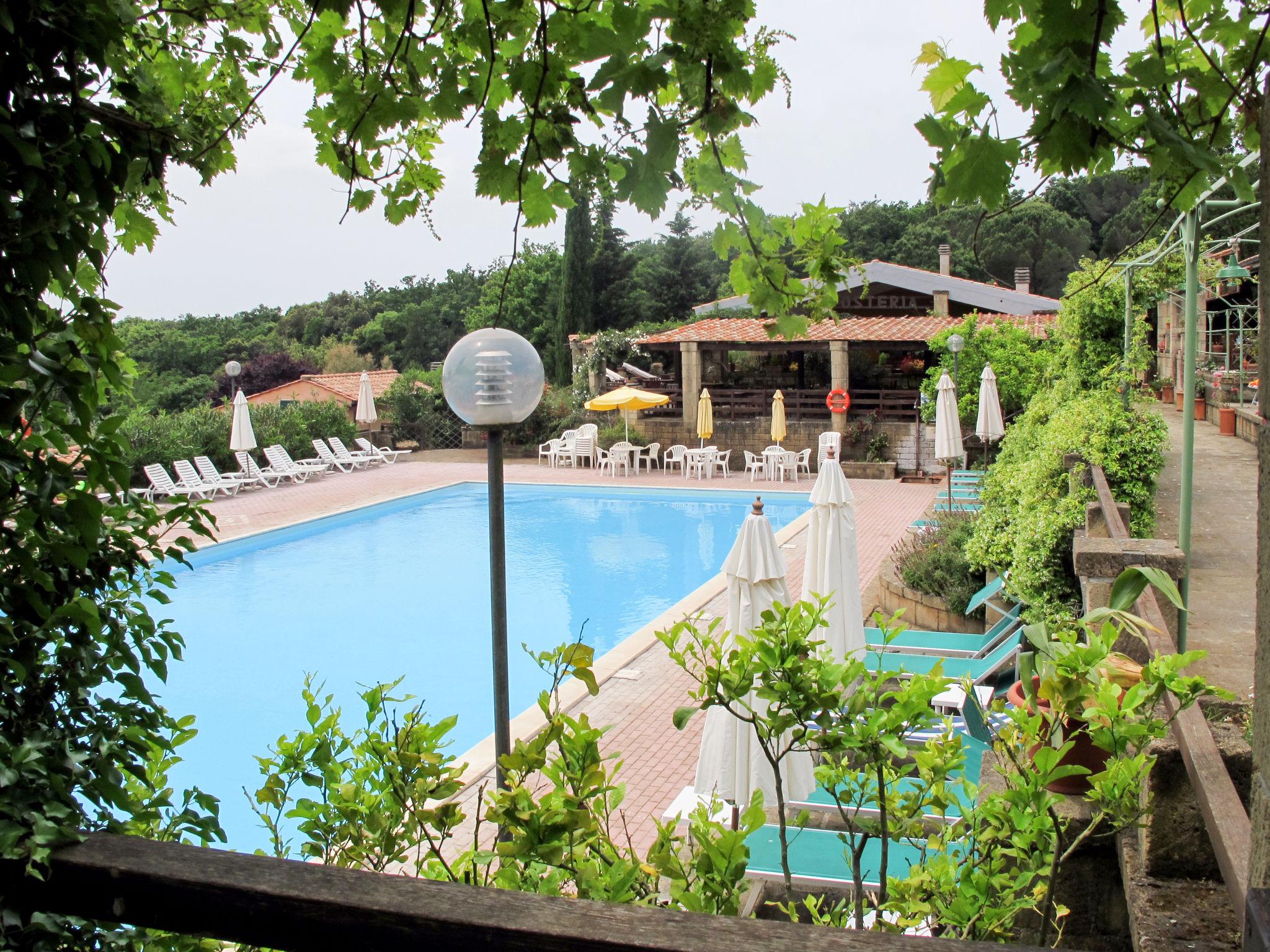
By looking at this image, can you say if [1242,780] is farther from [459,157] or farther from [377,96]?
[377,96]

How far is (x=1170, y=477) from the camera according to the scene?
36.9 feet

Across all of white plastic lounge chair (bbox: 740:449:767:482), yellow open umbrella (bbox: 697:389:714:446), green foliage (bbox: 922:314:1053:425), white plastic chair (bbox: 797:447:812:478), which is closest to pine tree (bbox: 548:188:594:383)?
yellow open umbrella (bbox: 697:389:714:446)

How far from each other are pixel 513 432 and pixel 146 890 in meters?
24.7

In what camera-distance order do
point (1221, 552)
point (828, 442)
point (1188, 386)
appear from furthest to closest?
point (828, 442)
point (1221, 552)
point (1188, 386)

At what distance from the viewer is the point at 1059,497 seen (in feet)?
23.6

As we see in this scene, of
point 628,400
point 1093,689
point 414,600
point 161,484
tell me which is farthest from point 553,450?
point 1093,689

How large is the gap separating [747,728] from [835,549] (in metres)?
1.79

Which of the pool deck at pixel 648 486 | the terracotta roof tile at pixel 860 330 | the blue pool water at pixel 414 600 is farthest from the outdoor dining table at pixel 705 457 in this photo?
the terracotta roof tile at pixel 860 330

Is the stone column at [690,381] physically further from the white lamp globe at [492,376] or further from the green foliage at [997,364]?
the white lamp globe at [492,376]

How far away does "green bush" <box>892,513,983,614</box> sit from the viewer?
9.46m

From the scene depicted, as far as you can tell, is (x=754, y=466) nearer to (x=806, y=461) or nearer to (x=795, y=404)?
(x=806, y=461)

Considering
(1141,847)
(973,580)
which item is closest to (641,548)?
(973,580)

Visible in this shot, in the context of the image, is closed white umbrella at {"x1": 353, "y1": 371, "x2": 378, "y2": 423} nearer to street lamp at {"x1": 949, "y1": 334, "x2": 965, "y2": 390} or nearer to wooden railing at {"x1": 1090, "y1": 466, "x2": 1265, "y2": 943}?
street lamp at {"x1": 949, "y1": 334, "x2": 965, "y2": 390}

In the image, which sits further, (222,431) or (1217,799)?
(222,431)
